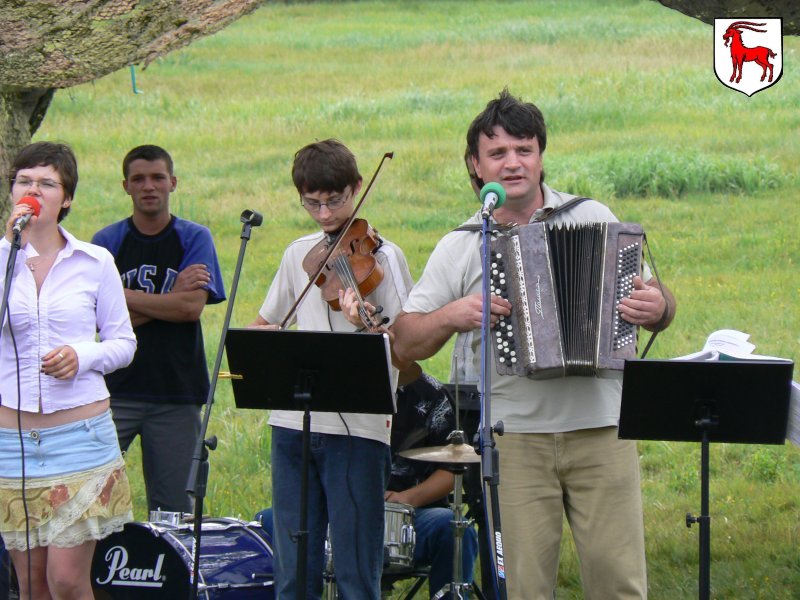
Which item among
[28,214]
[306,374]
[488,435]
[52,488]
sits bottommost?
[52,488]

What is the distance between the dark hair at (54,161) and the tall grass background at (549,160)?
10.3 ft

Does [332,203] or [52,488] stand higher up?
[332,203]

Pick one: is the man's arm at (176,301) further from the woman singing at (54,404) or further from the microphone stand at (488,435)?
the microphone stand at (488,435)

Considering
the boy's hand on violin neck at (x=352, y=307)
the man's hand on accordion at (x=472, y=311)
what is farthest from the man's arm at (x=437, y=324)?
the boy's hand on violin neck at (x=352, y=307)

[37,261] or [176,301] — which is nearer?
[37,261]

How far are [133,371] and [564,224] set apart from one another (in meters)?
2.45

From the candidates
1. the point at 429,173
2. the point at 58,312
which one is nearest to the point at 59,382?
the point at 58,312

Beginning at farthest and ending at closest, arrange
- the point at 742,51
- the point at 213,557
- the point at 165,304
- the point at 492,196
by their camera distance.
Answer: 1. the point at 742,51
2. the point at 165,304
3. the point at 213,557
4. the point at 492,196

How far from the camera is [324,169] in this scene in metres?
4.86

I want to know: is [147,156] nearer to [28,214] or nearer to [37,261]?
[37,261]

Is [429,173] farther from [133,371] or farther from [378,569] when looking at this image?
[378,569]

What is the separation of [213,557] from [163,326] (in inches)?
46.3

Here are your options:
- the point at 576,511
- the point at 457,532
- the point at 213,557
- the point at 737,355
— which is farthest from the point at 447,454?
the point at 737,355

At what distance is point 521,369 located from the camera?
4.32 m
